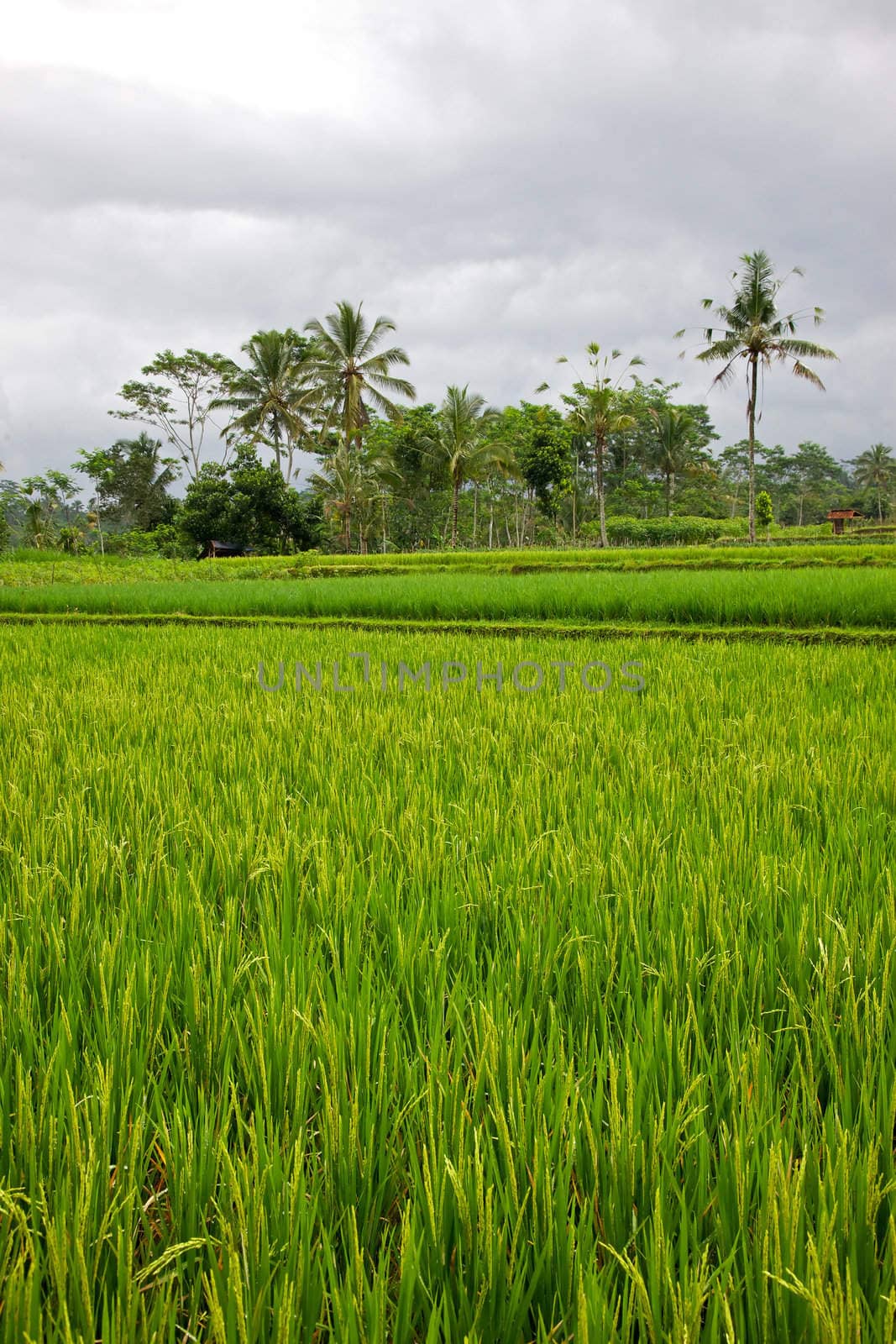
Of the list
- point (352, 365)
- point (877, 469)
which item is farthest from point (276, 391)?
point (877, 469)

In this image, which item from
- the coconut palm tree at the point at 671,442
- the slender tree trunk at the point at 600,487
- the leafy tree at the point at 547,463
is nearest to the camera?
the slender tree trunk at the point at 600,487

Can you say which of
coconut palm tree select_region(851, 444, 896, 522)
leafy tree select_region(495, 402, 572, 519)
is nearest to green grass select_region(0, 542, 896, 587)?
leafy tree select_region(495, 402, 572, 519)

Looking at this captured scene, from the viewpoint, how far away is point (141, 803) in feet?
6.93

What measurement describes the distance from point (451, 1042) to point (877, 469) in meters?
63.5

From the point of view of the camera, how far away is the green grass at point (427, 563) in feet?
47.8

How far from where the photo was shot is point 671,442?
119 feet

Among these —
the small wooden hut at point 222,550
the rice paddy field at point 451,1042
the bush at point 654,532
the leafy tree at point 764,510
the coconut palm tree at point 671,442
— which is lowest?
the rice paddy field at point 451,1042

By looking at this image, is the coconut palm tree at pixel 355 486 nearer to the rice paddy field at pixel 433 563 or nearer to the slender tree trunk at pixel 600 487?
the rice paddy field at pixel 433 563

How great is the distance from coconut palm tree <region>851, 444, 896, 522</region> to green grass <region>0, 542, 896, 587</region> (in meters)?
43.0

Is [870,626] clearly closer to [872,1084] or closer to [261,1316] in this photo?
[872,1084]

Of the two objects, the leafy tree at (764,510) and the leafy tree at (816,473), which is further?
the leafy tree at (816,473)

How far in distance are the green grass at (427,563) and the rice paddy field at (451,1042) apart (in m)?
12.5

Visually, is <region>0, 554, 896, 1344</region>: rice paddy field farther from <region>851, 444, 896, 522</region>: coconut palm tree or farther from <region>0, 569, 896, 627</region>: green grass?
<region>851, 444, 896, 522</region>: coconut palm tree

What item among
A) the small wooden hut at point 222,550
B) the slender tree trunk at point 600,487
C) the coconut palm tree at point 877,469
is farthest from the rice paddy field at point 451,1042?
the coconut palm tree at point 877,469
